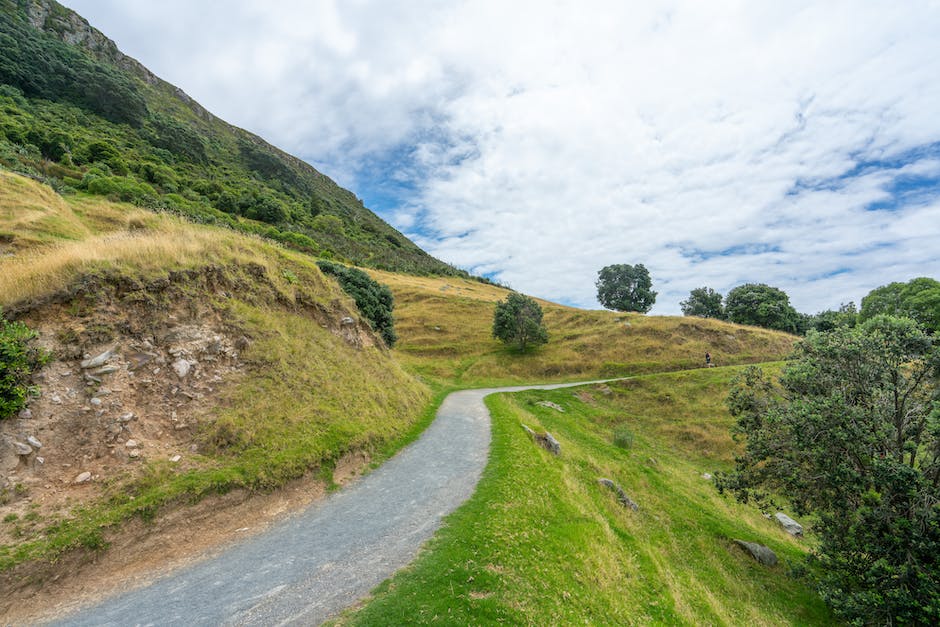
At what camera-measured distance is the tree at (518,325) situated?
172ft

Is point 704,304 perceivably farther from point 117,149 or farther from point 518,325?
point 117,149

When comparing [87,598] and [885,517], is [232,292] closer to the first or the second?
[87,598]

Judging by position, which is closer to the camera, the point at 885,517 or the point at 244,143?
the point at 885,517

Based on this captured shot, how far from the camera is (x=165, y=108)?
130m

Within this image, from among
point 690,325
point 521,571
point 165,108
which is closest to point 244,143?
point 165,108

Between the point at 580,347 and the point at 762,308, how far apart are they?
1704 inches

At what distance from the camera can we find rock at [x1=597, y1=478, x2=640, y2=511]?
1559cm

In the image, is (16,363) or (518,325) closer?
(16,363)

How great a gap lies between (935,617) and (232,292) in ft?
87.2

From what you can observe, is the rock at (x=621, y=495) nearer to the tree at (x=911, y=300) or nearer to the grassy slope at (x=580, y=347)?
the grassy slope at (x=580, y=347)

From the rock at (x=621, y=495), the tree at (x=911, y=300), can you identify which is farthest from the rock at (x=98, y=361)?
the tree at (x=911, y=300)

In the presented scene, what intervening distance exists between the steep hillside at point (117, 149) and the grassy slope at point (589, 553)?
1816 inches

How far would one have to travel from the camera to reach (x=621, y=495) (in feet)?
52.2

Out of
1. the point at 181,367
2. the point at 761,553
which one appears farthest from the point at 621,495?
the point at 181,367
